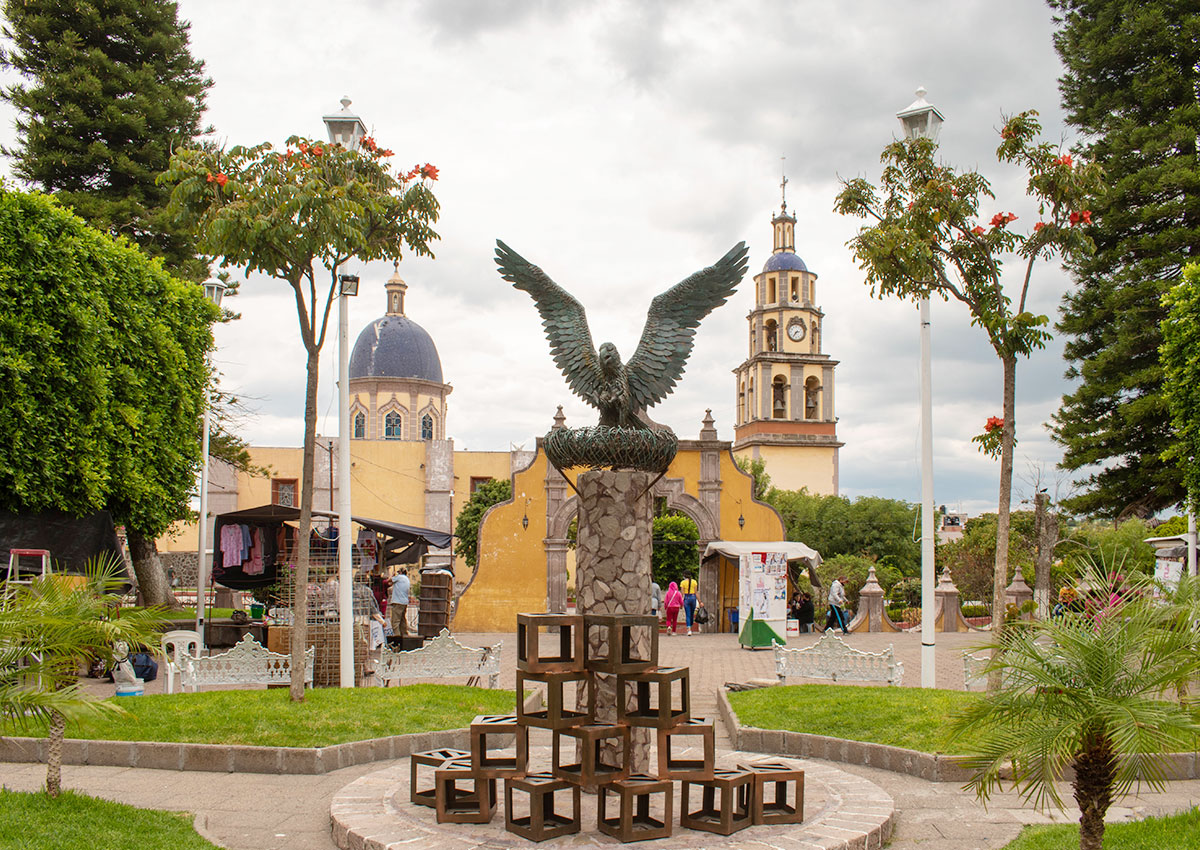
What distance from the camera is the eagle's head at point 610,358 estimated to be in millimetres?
7211

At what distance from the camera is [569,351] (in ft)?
25.3

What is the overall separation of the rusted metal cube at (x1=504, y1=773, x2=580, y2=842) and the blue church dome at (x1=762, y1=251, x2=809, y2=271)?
52.0 metres

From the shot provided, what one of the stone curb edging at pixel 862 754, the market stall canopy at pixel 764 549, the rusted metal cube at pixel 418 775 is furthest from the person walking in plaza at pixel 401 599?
the rusted metal cube at pixel 418 775

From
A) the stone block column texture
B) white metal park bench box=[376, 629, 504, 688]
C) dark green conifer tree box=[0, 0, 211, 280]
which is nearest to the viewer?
the stone block column texture

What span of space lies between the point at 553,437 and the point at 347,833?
323 cm

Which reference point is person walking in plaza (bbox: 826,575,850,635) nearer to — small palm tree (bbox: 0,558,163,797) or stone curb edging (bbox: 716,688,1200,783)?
stone curb edging (bbox: 716,688,1200,783)

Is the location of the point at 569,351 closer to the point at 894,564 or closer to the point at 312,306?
the point at 312,306

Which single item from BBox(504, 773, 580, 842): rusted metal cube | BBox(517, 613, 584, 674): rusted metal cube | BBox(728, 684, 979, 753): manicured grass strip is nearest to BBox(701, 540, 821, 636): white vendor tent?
BBox(728, 684, 979, 753): manicured grass strip

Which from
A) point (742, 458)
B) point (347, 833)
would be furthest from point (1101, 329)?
point (742, 458)

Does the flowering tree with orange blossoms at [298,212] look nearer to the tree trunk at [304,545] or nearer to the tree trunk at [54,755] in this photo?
the tree trunk at [304,545]

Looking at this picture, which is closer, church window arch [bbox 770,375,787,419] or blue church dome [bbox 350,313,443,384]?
blue church dome [bbox 350,313,443,384]

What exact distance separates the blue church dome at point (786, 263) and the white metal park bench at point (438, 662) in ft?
154

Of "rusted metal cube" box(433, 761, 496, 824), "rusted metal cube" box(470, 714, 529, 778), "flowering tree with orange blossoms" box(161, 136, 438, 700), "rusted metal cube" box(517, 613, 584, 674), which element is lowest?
"rusted metal cube" box(433, 761, 496, 824)

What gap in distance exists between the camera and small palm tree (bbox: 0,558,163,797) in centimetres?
551
